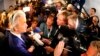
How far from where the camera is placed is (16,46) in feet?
6.28

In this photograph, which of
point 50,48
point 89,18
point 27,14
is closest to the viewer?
point 89,18

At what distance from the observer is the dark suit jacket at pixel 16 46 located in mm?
1877

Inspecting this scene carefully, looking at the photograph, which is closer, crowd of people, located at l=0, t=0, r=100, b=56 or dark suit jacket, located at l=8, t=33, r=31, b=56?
crowd of people, located at l=0, t=0, r=100, b=56

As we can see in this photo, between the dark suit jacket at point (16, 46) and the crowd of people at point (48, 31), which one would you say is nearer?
the crowd of people at point (48, 31)

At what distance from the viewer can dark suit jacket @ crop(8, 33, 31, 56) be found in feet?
6.16

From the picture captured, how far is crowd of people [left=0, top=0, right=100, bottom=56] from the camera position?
1.64 metres

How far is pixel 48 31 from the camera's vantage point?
1.83 metres

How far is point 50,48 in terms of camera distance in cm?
180

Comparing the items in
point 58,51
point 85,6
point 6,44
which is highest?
point 85,6

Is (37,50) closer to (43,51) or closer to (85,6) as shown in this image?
(43,51)

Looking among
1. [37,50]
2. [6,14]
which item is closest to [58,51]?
[37,50]

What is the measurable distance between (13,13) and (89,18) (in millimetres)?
694

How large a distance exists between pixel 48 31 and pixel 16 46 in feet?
1.07

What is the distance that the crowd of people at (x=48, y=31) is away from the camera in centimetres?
164
